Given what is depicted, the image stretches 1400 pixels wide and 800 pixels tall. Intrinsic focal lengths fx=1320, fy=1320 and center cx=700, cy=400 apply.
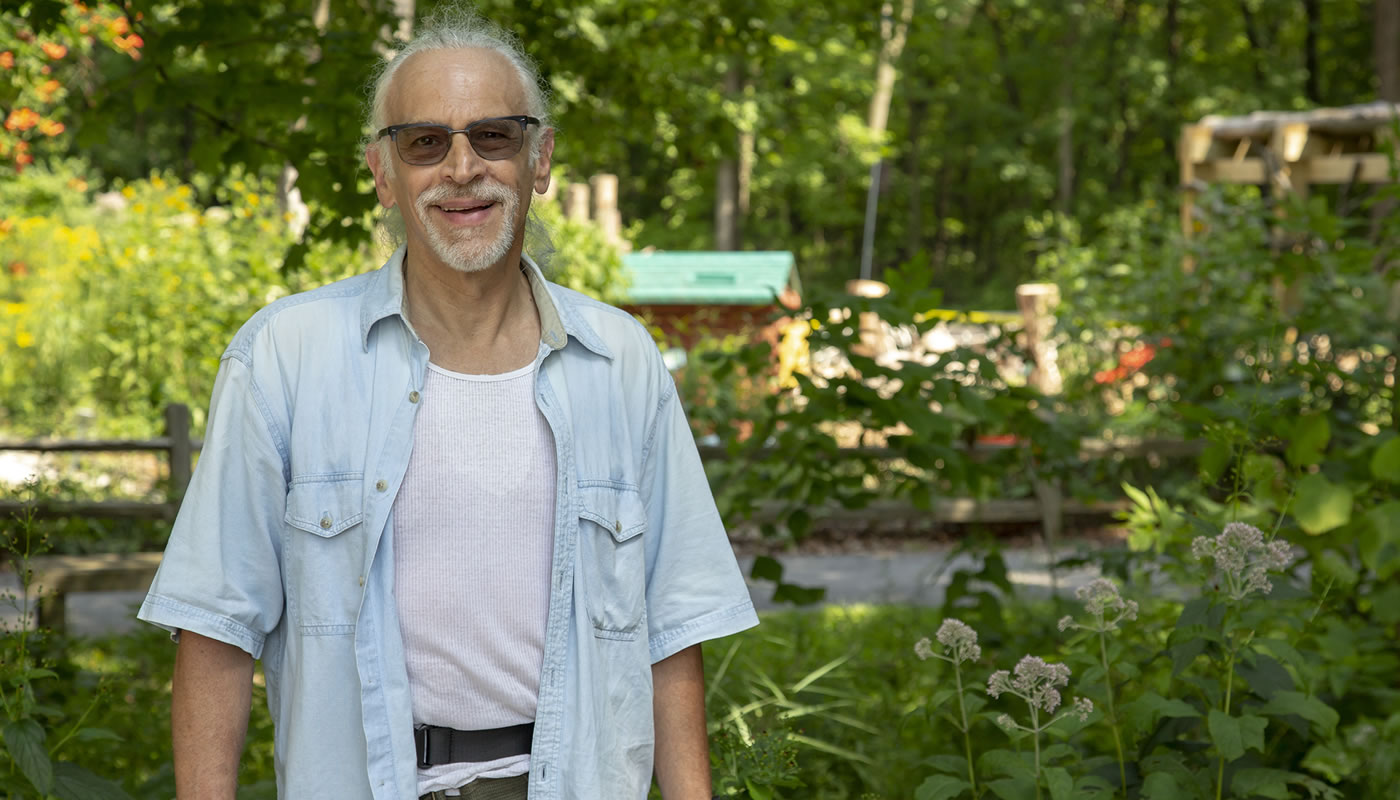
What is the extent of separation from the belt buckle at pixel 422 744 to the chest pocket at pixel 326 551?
0.17 m

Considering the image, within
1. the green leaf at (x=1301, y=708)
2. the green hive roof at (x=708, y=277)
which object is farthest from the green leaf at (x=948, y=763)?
the green hive roof at (x=708, y=277)

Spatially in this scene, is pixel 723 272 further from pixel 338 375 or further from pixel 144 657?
pixel 338 375

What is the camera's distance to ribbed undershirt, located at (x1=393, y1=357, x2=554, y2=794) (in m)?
1.76

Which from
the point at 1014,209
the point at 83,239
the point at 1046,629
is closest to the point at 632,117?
the point at 1046,629

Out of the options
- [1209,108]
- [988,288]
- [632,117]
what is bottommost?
[988,288]

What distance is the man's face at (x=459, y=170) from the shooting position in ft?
6.02

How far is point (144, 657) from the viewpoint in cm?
589

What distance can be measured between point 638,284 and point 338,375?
49.9 ft

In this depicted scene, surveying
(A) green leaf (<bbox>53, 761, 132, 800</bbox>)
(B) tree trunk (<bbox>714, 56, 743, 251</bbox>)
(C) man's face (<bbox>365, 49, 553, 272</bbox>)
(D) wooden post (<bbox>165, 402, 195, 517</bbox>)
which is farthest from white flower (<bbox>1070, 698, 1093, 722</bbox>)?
(B) tree trunk (<bbox>714, 56, 743, 251</bbox>)

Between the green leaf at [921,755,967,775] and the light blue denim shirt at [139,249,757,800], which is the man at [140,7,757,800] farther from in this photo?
the green leaf at [921,755,967,775]

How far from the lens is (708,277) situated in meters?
16.8

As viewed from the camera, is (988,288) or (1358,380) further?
(988,288)

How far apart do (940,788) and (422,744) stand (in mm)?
1120

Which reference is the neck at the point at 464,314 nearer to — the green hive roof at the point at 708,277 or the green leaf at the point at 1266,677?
the green leaf at the point at 1266,677
